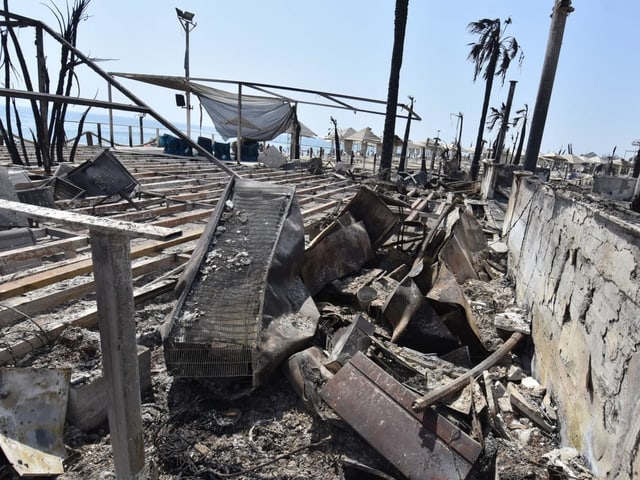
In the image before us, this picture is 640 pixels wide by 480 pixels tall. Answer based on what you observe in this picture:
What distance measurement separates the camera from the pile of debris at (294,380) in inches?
95.9

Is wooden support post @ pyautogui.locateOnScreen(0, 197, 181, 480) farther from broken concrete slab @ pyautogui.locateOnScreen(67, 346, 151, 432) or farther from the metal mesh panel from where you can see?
the metal mesh panel

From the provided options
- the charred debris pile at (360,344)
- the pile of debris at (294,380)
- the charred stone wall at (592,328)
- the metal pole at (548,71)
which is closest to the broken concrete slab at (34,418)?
the pile of debris at (294,380)

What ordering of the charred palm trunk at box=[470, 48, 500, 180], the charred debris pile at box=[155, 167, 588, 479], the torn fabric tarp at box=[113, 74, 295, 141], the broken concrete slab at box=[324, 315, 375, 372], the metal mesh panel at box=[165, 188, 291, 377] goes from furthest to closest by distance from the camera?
1. the charred palm trunk at box=[470, 48, 500, 180]
2. the torn fabric tarp at box=[113, 74, 295, 141]
3. the broken concrete slab at box=[324, 315, 375, 372]
4. the metal mesh panel at box=[165, 188, 291, 377]
5. the charred debris pile at box=[155, 167, 588, 479]

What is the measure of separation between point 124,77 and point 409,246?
15409 mm

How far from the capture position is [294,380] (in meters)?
2.98

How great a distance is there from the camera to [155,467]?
7.47ft

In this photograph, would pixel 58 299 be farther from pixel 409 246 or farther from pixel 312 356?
pixel 409 246

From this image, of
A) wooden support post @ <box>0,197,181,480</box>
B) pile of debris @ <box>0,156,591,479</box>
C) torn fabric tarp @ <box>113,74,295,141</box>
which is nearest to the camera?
wooden support post @ <box>0,197,181,480</box>

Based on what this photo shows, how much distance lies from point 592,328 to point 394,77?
11762 mm

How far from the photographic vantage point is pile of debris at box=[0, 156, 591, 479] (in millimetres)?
2436

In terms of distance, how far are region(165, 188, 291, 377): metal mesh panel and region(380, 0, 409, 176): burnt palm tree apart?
10.3 m

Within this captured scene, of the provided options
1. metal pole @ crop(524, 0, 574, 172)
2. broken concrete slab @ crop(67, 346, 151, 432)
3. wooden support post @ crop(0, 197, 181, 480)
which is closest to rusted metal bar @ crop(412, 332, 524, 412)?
wooden support post @ crop(0, 197, 181, 480)

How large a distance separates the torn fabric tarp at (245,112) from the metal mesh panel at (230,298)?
14.0 m

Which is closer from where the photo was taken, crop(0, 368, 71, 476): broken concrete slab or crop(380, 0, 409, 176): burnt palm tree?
crop(0, 368, 71, 476): broken concrete slab
